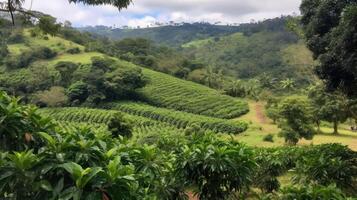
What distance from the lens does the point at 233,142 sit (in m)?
7.33

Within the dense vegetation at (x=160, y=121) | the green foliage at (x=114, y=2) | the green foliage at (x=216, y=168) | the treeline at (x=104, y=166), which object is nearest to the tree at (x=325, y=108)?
the dense vegetation at (x=160, y=121)

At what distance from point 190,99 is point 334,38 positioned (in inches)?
1970

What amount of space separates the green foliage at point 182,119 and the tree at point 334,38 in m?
32.9

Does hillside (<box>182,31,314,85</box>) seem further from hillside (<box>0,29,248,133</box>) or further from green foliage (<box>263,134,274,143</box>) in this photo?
green foliage (<box>263,134,274,143</box>)

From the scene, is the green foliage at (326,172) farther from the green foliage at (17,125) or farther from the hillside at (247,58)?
the hillside at (247,58)

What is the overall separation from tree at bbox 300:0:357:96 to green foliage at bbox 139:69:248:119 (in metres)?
41.6

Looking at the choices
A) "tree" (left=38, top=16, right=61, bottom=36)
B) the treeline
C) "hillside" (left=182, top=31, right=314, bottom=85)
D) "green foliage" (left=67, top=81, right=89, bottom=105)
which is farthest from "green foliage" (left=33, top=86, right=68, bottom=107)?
the treeline

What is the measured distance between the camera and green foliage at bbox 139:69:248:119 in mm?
57713

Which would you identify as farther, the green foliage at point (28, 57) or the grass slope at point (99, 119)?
the green foliage at point (28, 57)

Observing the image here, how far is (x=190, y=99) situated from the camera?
204ft

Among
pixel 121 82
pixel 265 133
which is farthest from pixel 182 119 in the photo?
pixel 121 82

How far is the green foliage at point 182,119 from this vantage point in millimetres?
48562

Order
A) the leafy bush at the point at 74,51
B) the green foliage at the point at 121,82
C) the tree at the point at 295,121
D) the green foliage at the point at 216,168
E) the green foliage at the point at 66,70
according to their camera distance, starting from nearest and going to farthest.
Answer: the green foliage at the point at 216,168
the tree at the point at 295,121
the green foliage at the point at 121,82
the green foliage at the point at 66,70
the leafy bush at the point at 74,51

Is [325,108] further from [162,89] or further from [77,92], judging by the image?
[77,92]
